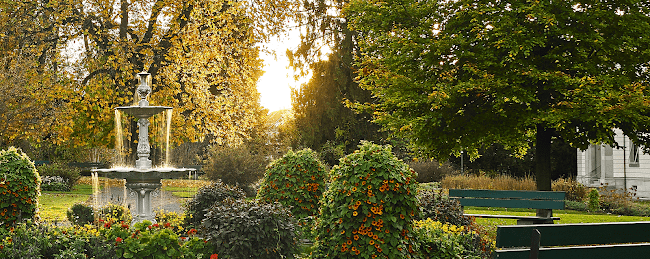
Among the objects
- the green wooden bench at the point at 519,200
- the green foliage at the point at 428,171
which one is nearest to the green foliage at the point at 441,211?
the green wooden bench at the point at 519,200

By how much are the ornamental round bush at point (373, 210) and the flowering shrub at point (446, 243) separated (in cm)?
40

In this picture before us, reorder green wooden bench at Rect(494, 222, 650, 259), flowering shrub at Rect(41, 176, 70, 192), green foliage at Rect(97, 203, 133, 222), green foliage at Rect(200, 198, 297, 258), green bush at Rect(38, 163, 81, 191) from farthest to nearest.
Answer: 1. green bush at Rect(38, 163, 81, 191)
2. flowering shrub at Rect(41, 176, 70, 192)
3. green foliage at Rect(97, 203, 133, 222)
4. green foliage at Rect(200, 198, 297, 258)
5. green wooden bench at Rect(494, 222, 650, 259)

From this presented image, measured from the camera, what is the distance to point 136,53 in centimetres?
1495

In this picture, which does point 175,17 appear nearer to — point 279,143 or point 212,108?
point 212,108

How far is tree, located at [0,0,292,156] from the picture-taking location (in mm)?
14938

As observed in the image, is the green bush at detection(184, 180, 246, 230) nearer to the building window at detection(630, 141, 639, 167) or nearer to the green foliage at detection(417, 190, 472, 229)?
the green foliage at detection(417, 190, 472, 229)

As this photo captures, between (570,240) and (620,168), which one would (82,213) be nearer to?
(570,240)

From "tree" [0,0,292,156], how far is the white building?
1610 cm

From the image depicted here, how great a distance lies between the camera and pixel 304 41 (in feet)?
80.0

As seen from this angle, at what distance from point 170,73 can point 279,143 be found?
2020 centimetres

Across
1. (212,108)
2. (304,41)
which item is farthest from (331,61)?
(212,108)

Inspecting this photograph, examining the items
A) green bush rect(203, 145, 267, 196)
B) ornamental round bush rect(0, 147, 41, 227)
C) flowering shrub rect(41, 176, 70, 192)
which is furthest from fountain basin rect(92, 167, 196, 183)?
flowering shrub rect(41, 176, 70, 192)

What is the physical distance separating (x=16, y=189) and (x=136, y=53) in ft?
25.9

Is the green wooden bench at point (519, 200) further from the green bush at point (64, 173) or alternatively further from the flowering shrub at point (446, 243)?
the green bush at point (64, 173)
